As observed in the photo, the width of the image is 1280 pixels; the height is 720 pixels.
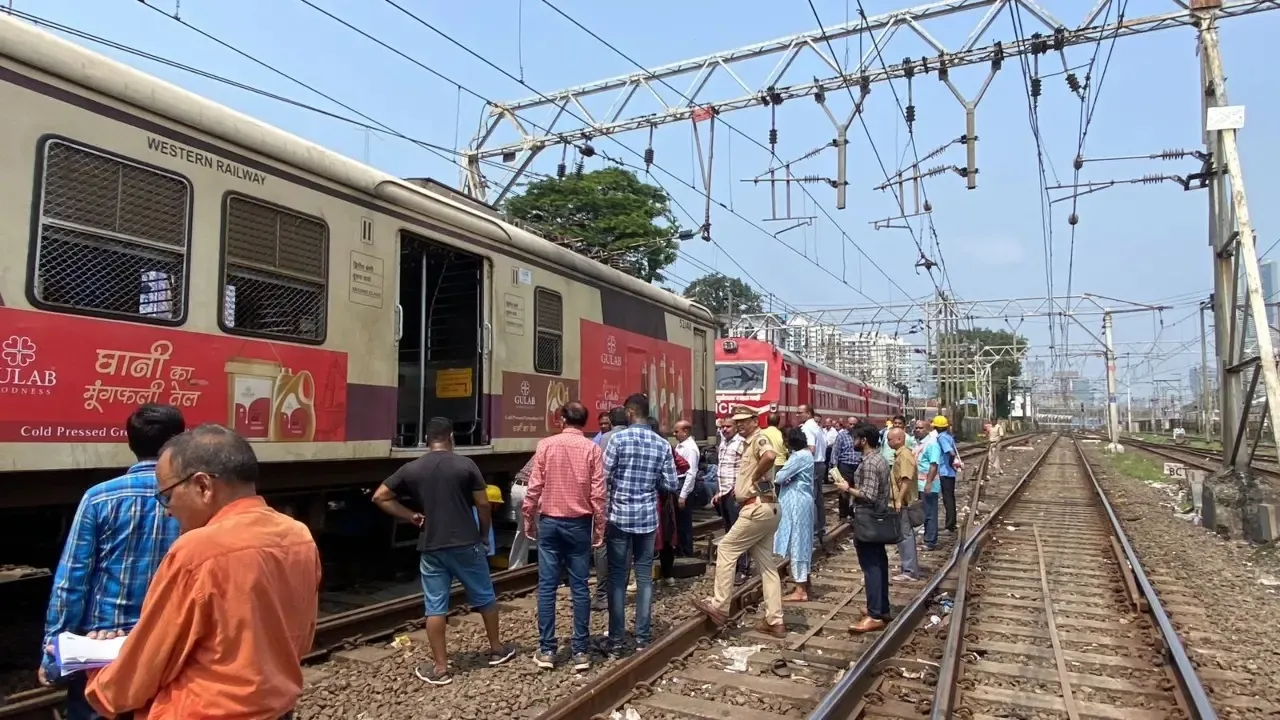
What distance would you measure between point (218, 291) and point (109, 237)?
725 millimetres

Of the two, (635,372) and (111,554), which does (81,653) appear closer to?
(111,554)

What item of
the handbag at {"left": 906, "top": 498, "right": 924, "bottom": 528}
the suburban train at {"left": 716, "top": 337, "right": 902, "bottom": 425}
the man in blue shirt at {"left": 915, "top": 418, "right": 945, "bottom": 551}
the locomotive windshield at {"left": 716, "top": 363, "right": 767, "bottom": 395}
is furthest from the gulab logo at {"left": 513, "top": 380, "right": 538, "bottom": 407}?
the locomotive windshield at {"left": 716, "top": 363, "right": 767, "bottom": 395}

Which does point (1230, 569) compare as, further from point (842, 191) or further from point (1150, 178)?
point (1150, 178)

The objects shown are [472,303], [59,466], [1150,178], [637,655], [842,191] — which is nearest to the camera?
[59,466]

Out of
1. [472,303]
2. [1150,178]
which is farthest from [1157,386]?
[472,303]

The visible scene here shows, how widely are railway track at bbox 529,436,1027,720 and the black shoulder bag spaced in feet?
2.51

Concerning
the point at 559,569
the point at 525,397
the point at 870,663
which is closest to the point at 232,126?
the point at 559,569

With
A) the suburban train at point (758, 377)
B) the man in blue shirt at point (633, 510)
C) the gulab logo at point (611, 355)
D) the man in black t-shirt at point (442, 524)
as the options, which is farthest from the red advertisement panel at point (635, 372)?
the suburban train at point (758, 377)

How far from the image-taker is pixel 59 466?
450cm

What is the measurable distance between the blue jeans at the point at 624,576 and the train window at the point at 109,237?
325 centimetres

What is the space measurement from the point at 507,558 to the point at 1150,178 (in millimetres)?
13985

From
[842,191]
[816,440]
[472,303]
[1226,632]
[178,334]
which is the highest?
[842,191]

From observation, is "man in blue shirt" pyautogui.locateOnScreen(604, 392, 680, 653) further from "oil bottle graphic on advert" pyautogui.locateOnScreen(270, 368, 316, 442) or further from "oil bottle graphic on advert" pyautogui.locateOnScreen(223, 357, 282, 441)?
"oil bottle graphic on advert" pyautogui.locateOnScreen(223, 357, 282, 441)

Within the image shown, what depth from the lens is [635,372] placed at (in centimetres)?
A: 1134
